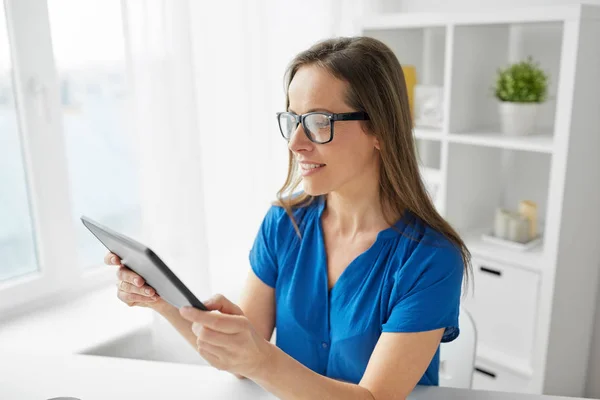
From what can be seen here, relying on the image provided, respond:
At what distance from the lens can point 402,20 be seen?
85.9 inches

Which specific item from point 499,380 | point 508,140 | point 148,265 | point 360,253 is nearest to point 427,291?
point 360,253

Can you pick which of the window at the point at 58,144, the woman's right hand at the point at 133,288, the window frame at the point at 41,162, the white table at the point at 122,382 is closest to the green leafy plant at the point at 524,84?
the white table at the point at 122,382

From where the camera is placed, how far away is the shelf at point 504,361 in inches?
82.6

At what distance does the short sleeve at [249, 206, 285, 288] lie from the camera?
4.95 feet

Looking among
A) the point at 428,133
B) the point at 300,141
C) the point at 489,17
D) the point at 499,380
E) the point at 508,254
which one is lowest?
the point at 499,380

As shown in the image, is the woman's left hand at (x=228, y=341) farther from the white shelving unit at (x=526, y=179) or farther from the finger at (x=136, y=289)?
the white shelving unit at (x=526, y=179)

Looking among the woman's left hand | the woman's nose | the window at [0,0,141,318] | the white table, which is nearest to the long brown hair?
the woman's nose

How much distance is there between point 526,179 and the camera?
2.39 meters

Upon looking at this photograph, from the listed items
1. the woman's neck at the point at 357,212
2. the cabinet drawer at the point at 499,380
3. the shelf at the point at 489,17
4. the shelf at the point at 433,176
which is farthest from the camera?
the shelf at the point at 433,176

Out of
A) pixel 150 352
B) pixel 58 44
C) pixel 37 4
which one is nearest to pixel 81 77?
pixel 58 44

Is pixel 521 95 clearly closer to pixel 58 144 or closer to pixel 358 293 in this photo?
pixel 358 293

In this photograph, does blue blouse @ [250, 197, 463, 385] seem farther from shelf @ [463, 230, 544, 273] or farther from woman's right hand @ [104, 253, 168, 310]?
shelf @ [463, 230, 544, 273]

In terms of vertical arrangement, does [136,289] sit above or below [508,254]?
above

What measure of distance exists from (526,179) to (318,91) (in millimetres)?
1455
